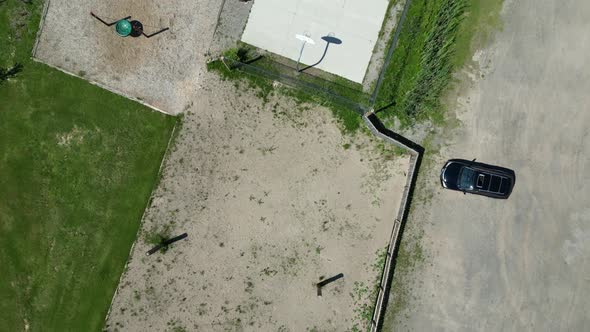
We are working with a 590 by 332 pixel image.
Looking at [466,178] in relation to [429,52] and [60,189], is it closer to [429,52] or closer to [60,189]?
[429,52]

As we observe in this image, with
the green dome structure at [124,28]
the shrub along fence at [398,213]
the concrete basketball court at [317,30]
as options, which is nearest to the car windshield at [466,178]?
the shrub along fence at [398,213]

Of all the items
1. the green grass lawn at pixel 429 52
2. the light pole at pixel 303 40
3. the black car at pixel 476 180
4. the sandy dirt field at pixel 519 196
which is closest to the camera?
the light pole at pixel 303 40

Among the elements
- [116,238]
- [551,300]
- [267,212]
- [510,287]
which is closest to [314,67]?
[267,212]

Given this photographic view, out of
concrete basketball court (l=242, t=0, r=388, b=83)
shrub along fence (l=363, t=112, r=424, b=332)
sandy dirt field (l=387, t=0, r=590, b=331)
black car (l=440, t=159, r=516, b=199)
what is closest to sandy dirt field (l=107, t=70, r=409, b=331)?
shrub along fence (l=363, t=112, r=424, b=332)

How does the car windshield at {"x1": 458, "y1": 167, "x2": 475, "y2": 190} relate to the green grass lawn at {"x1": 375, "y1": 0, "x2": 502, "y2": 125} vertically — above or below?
below

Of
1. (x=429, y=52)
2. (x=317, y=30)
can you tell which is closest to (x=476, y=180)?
(x=429, y=52)

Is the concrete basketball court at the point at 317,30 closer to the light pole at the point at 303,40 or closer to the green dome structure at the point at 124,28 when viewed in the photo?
the light pole at the point at 303,40

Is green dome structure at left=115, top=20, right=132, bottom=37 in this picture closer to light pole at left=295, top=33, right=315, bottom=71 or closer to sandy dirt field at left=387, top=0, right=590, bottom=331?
light pole at left=295, top=33, right=315, bottom=71
